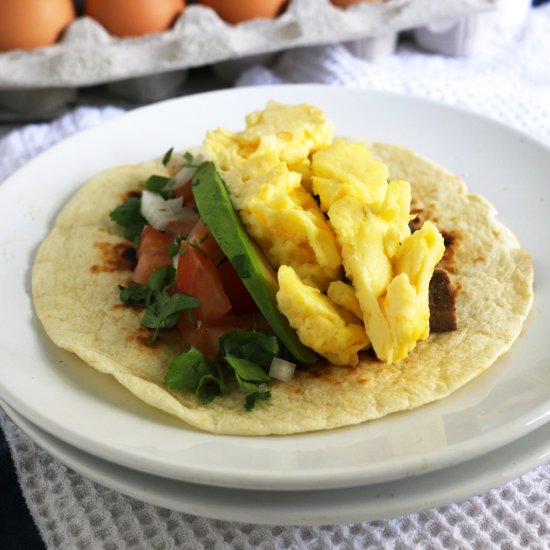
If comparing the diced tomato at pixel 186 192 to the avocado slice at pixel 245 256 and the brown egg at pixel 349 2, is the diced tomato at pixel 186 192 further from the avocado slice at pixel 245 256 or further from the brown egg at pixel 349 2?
the brown egg at pixel 349 2

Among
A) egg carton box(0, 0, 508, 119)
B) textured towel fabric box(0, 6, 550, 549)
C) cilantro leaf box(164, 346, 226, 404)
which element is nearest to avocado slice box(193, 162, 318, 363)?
cilantro leaf box(164, 346, 226, 404)

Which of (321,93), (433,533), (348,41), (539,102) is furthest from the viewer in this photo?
(348,41)

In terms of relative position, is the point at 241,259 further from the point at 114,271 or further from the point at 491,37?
the point at 491,37

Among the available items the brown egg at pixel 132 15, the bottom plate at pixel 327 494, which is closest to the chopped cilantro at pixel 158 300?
the bottom plate at pixel 327 494

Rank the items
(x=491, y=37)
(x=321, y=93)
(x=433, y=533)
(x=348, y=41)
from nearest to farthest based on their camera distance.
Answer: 1. (x=433, y=533)
2. (x=321, y=93)
3. (x=348, y=41)
4. (x=491, y=37)

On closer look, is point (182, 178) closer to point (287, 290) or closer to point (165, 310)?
point (165, 310)

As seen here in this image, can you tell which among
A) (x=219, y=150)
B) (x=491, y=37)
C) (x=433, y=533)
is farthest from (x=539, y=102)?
(x=433, y=533)

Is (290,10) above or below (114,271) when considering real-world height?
above
